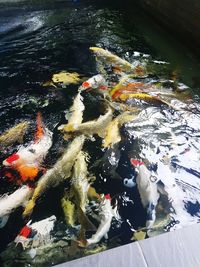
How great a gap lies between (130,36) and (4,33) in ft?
8.12

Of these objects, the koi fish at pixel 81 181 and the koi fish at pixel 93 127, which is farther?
the koi fish at pixel 93 127

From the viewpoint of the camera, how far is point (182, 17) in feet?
18.2

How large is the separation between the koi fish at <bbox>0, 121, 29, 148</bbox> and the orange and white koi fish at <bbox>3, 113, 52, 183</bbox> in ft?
0.52

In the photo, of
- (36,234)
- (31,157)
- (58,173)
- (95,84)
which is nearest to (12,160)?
(31,157)

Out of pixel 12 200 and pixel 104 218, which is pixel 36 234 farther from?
pixel 104 218

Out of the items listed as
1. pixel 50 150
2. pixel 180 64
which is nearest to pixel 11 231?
pixel 50 150

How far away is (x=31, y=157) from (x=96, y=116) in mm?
982

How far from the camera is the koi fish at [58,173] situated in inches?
106

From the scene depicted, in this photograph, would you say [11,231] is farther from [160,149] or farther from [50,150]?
[160,149]

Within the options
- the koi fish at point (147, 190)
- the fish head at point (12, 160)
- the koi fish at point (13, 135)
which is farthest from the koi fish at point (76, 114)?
the koi fish at point (147, 190)

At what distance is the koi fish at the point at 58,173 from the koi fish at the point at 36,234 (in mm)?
159

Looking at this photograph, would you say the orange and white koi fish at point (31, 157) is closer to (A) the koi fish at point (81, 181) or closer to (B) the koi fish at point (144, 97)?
(A) the koi fish at point (81, 181)

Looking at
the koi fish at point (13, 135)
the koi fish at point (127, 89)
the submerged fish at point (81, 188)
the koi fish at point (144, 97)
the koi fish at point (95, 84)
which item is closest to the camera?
the submerged fish at point (81, 188)

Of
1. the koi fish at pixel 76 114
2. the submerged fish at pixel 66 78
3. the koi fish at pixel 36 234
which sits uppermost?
the submerged fish at pixel 66 78
